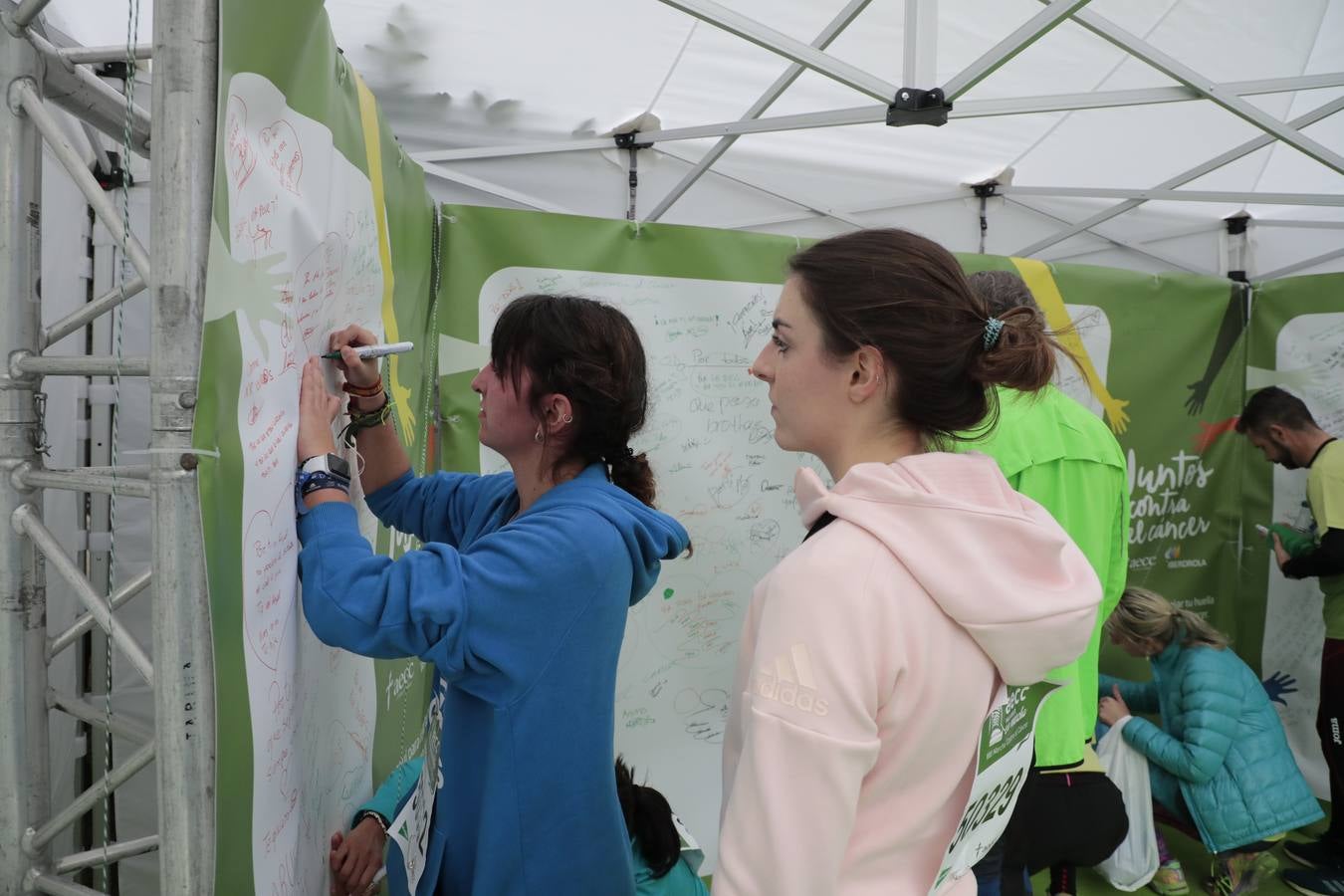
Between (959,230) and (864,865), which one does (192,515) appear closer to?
(864,865)

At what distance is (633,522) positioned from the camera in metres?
1.16

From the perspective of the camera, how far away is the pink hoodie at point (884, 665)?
0.70 metres

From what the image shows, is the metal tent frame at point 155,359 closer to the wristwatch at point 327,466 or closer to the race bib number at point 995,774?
the wristwatch at point 327,466

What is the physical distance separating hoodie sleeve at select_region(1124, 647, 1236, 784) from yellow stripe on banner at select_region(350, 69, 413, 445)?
98.1 inches

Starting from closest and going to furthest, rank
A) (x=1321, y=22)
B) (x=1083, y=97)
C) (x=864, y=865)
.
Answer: (x=864, y=865) < (x=1083, y=97) < (x=1321, y=22)

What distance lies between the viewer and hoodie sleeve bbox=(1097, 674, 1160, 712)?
10.8ft

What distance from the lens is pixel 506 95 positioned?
270 cm

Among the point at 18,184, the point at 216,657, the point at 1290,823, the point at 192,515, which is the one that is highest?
the point at 18,184

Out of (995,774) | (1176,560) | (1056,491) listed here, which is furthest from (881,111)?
(1176,560)

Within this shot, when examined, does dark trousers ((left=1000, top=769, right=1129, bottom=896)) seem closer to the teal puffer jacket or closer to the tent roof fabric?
the teal puffer jacket

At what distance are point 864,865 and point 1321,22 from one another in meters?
3.44

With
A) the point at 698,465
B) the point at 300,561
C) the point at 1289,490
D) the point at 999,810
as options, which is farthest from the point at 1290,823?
the point at 300,561

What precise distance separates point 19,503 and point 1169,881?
328 centimetres

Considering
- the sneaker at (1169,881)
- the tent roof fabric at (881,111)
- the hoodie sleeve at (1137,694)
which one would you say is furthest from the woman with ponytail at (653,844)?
the hoodie sleeve at (1137,694)
